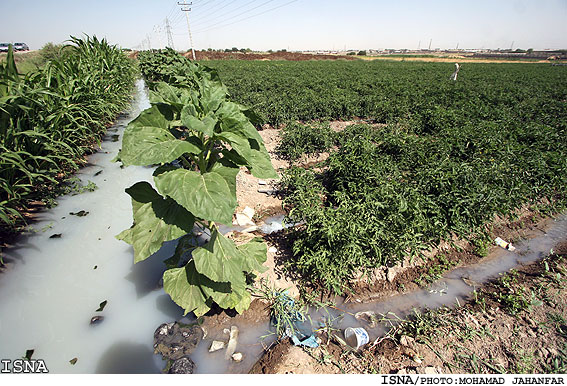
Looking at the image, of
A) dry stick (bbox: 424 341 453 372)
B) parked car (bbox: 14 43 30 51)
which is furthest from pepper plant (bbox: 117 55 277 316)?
parked car (bbox: 14 43 30 51)

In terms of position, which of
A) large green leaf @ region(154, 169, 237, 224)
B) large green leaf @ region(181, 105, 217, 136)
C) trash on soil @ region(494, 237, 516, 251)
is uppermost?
large green leaf @ region(181, 105, 217, 136)

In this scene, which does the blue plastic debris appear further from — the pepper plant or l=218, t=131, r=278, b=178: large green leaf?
l=218, t=131, r=278, b=178: large green leaf

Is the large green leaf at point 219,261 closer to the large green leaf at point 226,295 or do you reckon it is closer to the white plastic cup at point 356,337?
the large green leaf at point 226,295

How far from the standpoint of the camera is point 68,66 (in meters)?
5.28

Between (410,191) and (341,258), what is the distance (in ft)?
4.94

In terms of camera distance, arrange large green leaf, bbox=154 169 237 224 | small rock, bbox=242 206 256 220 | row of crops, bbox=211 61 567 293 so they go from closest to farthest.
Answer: large green leaf, bbox=154 169 237 224, row of crops, bbox=211 61 567 293, small rock, bbox=242 206 256 220

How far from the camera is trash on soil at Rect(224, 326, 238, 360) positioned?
2.16 m

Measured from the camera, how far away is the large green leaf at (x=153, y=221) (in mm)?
1686

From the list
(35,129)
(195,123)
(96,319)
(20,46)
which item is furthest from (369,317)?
(20,46)

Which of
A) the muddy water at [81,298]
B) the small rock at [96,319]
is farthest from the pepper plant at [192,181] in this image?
the small rock at [96,319]

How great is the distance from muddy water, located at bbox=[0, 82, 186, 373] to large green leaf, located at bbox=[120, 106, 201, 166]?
163 cm

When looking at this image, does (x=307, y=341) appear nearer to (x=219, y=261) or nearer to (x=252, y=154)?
(x=219, y=261)

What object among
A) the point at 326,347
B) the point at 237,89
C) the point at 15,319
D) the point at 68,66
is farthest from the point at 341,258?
the point at 237,89

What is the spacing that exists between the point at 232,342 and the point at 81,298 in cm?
151
